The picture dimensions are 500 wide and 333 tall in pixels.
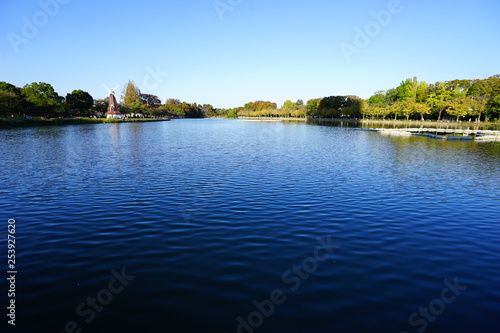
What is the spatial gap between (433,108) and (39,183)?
12809 cm

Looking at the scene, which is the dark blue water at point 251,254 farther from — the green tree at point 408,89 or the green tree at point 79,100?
the green tree at point 408,89

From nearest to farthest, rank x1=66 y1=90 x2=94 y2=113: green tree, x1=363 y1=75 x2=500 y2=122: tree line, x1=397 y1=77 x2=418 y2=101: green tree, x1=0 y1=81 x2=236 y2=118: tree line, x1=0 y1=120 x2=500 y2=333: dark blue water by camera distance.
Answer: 1. x1=0 y1=120 x2=500 y2=333: dark blue water
2. x1=0 y1=81 x2=236 y2=118: tree line
3. x1=363 y1=75 x2=500 y2=122: tree line
4. x1=66 y1=90 x2=94 y2=113: green tree
5. x1=397 y1=77 x2=418 y2=101: green tree

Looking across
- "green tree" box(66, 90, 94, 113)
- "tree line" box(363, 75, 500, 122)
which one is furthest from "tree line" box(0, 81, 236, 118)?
"tree line" box(363, 75, 500, 122)

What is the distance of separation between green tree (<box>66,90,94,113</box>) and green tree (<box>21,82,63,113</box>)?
1183 cm

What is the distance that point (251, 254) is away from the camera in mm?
8773

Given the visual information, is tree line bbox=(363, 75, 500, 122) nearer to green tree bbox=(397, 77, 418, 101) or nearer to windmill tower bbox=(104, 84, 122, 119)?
green tree bbox=(397, 77, 418, 101)

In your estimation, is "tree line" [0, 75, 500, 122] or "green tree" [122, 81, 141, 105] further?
"green tree" [122, 81, 141, 105]

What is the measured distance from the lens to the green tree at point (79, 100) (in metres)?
107

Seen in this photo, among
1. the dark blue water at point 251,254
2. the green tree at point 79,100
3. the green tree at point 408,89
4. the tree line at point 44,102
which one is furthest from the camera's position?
the green tree at point 408,89

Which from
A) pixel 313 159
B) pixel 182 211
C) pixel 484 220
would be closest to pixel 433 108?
pixel 313 159

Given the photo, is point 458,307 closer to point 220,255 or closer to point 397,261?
point 397,261

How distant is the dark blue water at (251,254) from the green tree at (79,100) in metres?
106

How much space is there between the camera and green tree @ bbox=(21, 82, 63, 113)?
85.8 metres

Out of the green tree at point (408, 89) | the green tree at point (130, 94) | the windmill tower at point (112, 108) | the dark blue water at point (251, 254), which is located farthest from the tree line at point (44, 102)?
the green tree at point (408, 89)
